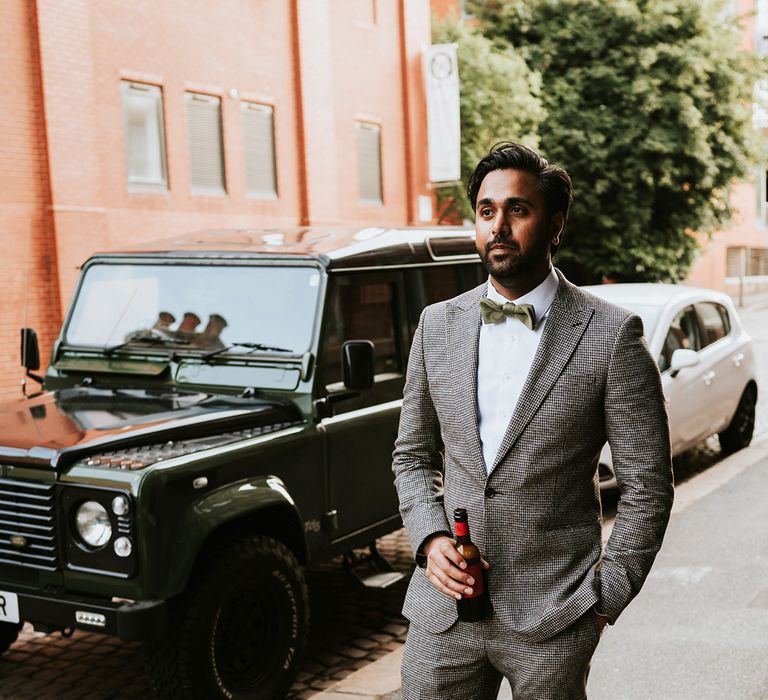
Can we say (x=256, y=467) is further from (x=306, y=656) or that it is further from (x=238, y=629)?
(x=306, y=656)

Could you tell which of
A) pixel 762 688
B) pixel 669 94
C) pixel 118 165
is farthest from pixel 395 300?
pixel 669 94

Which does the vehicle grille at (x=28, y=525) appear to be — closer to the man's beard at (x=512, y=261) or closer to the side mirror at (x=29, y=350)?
the side mirror at (x=29, y=350)

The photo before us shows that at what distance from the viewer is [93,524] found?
421cm

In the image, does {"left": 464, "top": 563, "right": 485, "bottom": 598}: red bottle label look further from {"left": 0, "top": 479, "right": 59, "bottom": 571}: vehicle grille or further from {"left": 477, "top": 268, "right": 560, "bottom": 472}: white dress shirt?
{"left": 0, "top": 479, "right": 59, "bottom": 571}: vehicle grille


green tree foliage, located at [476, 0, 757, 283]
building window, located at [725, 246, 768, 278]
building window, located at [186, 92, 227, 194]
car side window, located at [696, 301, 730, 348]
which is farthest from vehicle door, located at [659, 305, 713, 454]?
building window, located at [725, 246, 768, 278]

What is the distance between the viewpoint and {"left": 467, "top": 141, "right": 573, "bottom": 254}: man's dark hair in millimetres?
2490

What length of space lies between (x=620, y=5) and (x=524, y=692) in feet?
73.0

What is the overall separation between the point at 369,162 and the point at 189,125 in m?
5.04

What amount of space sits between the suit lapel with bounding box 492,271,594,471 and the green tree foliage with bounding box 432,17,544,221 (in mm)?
18192

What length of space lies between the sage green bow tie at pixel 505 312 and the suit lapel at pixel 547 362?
0.04 meters

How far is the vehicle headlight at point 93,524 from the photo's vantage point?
417 cm

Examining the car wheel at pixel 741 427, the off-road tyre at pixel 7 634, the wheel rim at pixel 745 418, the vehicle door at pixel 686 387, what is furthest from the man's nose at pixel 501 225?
the wheel rim at pixel 745 418

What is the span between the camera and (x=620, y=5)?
2259 cm

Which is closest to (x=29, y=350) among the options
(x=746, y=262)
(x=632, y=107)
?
(x=632, y=107)
